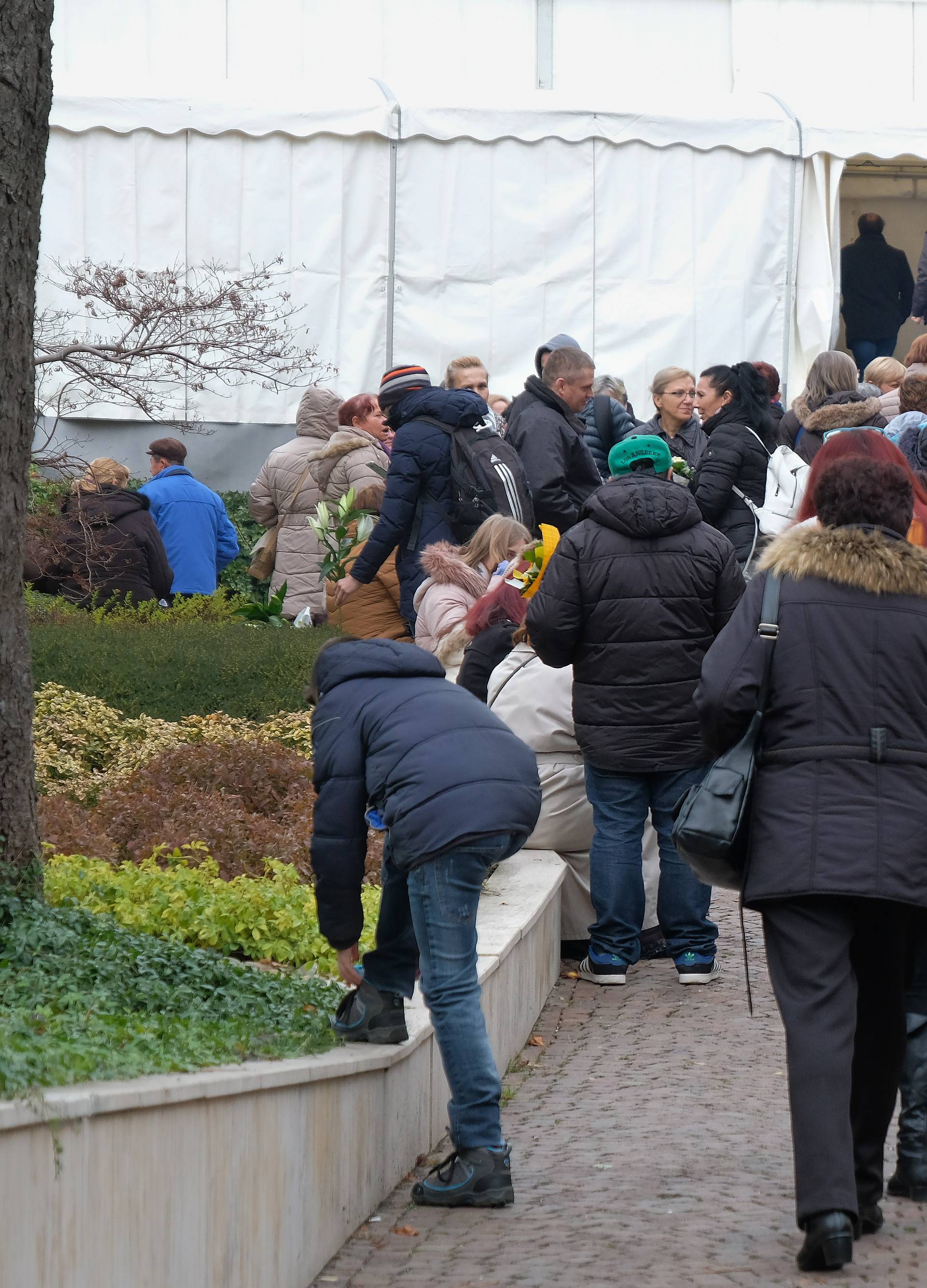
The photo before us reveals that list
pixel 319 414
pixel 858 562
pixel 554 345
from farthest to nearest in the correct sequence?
pixel 319 414 → pixel 554 345 → pixel 858 562

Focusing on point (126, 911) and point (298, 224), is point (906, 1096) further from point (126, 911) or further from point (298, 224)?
point (298, 224)

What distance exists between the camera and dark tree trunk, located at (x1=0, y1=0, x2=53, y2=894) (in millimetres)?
4801

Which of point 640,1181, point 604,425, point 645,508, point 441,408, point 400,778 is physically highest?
point 604,425

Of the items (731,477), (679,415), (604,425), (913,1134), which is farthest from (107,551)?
(913,1134)

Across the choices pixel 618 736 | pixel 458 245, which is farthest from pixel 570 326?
pixel 618 736

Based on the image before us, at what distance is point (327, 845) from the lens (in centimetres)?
430

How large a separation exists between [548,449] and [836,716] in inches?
221

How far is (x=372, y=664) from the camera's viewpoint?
4.46m

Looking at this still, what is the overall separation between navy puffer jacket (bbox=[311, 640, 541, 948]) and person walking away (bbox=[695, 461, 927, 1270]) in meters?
0.53

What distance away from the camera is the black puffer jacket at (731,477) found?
10.3 meters

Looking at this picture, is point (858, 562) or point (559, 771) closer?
point (858, 562)

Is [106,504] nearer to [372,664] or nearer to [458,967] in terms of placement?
[372,664]

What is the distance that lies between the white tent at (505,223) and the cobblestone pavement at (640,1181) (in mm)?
9741

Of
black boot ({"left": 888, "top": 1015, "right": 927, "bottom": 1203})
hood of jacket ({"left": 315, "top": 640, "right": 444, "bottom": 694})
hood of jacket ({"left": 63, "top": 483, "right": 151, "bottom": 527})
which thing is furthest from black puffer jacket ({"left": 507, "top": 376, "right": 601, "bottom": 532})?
black boot ({"left": 888, "top": 1015, "right": 927, "bottom": 1203})
